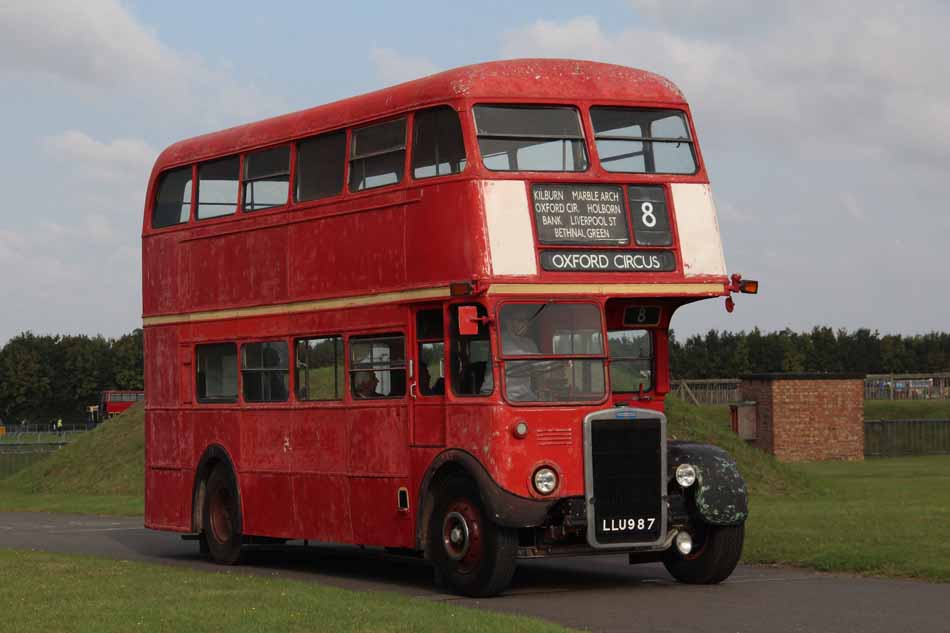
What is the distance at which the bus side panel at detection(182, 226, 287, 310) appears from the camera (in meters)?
19.0

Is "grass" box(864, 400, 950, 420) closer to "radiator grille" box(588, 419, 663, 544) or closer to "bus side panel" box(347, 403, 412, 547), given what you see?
"bus side panel" box(347, 403, 412, 547)

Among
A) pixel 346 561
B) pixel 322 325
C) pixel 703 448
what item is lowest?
pixel 346 561

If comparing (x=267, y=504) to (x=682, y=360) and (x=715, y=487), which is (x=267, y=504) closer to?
(x=715, y=487)

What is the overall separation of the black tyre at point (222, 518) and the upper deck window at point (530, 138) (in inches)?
248

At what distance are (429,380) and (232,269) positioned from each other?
440 cm

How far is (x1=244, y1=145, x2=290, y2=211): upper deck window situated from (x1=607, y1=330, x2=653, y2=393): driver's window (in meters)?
4.31

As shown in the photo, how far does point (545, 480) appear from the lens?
50.0ft

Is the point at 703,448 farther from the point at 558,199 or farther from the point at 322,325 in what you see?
the point at 322,325

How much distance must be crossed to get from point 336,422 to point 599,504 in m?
3.74

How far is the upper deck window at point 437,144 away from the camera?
15.8m

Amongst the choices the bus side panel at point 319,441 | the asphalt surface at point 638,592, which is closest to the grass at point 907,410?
the asphalt surface at point 638,592

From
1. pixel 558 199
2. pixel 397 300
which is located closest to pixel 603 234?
pixel 558 199

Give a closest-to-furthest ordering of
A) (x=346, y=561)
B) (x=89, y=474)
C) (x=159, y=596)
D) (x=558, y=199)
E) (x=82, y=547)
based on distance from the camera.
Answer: (x=159, y=596) < (x=558, y=199) < (x=346, y=561) < (x=82, y=547) < (x=89, y=474)

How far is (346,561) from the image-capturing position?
20.7 meters
